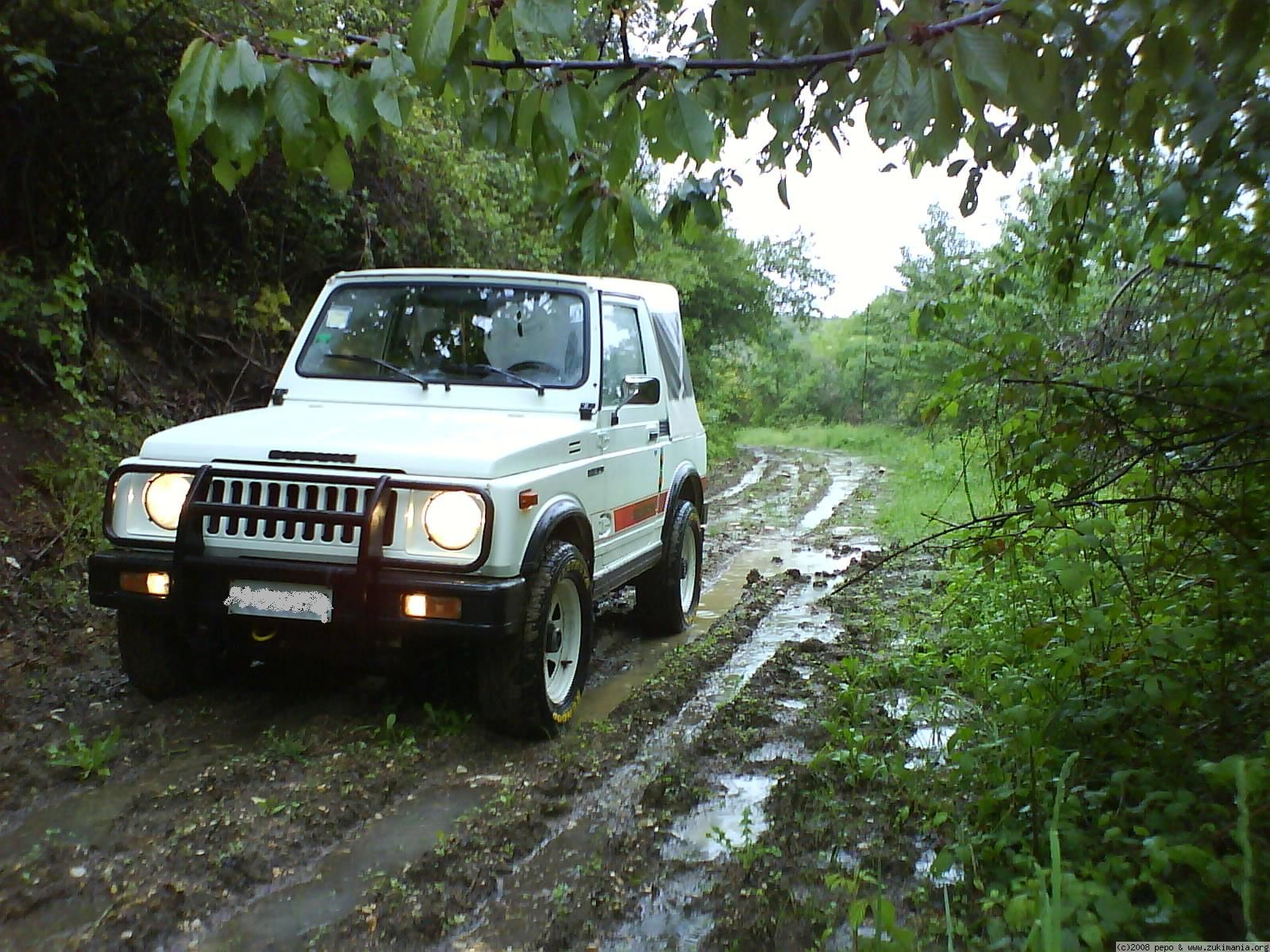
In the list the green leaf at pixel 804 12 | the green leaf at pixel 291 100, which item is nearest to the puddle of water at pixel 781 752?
the green leaf at pixel 804 12

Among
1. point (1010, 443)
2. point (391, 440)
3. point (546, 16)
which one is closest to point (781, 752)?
point (1010, 443)

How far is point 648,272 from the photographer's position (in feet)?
59.8

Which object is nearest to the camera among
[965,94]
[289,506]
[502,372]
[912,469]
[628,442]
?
[965,94]

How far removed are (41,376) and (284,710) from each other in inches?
157

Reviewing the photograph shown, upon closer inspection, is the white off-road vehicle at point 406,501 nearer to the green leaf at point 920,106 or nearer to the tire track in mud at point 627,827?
the tire track in mud at point 627,827

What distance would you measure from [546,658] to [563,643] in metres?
0.24

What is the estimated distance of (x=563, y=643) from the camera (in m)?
4.62

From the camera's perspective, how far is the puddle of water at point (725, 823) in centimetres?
336

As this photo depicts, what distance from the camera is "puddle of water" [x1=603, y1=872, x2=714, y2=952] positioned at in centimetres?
277

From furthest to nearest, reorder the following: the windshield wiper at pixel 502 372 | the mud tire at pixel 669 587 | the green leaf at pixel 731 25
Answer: the mud tire at pixel 669 587 → the windshield wiper at pixel 502 372 → the green leaf at pixel 731 25

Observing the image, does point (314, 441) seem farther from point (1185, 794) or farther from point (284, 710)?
point (1185, 794)

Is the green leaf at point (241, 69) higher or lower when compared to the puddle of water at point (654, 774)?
higher

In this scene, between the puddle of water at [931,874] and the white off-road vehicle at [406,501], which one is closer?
the puddle of water at [931,874]

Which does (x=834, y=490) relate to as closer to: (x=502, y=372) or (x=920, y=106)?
(x=502, y=372)
